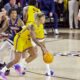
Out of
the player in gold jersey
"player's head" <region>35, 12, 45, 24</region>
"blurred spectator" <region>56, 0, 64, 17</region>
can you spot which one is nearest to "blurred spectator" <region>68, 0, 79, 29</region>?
"blurred spectator" <region>56, 0, 64, 17</region>

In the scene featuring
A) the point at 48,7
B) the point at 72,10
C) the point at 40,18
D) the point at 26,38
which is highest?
the point at 48,7

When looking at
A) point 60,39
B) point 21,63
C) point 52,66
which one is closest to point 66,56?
point 52,66

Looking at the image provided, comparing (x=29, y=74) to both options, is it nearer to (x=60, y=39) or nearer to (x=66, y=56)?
(x=66, y=56)

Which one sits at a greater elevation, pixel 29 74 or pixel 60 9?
pixel 60 9

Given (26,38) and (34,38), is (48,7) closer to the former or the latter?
(26,38)

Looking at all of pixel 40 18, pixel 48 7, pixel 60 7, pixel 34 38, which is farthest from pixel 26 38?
pixel 60 7

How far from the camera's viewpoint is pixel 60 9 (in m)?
17.7

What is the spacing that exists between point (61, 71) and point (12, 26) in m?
1.46

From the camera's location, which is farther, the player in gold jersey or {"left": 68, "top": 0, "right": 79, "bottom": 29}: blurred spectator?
{"left": 68, "top": 0, "right": 79, "bottom": 29}: blurred spectator

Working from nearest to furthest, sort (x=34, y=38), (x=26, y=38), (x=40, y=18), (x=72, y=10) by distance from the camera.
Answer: (x=34, y=38), (x=40, y=18), (x=26, y=38), (x=72, y=10)

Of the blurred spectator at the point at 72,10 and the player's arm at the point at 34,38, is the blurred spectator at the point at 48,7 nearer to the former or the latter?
the blurred spectator at the point at 72,10

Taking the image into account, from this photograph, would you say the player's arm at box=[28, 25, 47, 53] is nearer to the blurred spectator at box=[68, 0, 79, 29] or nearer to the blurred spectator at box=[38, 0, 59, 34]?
the blurred spectator at box=[38, 0, 59, 34]

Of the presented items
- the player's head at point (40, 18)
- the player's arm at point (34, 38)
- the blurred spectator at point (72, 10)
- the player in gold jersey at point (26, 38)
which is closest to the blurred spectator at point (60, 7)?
the blurred spectator at point (72, 10)

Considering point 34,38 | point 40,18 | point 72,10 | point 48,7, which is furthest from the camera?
point 72,10
